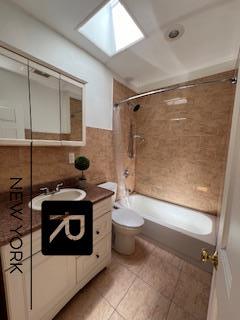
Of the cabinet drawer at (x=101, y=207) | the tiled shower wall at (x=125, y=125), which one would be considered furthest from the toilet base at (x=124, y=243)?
the tiled shower wall at (x=125, y=125)

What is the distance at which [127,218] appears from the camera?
1.76m

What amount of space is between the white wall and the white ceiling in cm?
7

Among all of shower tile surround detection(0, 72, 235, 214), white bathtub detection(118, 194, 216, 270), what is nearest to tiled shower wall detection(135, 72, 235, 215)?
shower tile surround detection(0, 72, 235, 214)

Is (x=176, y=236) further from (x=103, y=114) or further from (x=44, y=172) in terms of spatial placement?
(x=103, y=114)

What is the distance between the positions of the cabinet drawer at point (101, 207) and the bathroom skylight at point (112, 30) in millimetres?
1661

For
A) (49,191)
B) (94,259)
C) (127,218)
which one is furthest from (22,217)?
(127,218)

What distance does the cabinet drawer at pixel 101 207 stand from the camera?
121cm

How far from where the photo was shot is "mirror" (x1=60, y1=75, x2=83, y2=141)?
4.65 ft

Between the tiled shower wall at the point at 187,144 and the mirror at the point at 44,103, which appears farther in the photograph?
the tiled shower wall at the point at 187,144

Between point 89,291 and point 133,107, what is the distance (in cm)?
250

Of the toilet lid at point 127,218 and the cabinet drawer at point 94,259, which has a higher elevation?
the toilet lid at point 127,218

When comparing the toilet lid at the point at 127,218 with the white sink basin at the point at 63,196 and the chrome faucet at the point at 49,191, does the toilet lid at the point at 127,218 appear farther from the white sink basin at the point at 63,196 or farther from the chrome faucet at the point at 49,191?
the chrome faucet at the point at 49,191

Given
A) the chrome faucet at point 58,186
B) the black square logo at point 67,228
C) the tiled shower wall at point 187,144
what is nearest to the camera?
the black square logo at point 67,228

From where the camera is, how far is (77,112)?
1.54 metres
